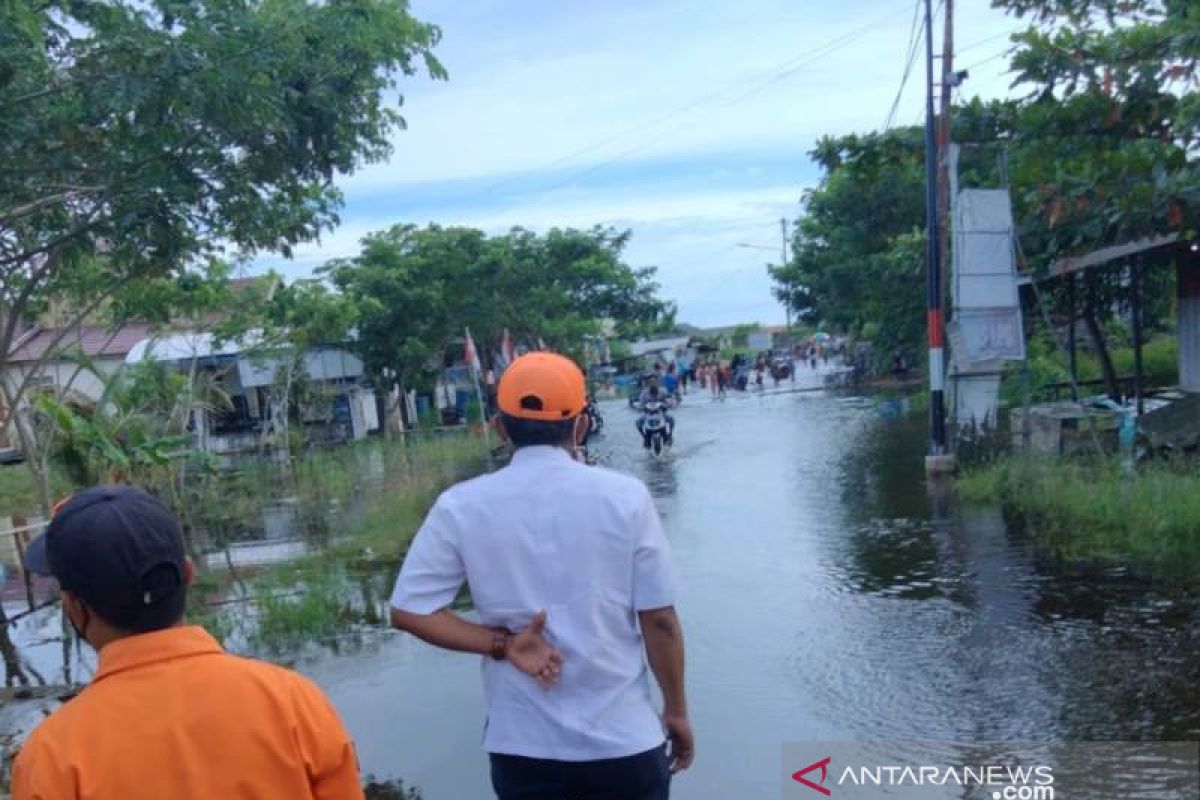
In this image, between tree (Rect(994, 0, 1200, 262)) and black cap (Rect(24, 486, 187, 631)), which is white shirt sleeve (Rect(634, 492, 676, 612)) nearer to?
black cap (Rect(24, 486, 187, 631))

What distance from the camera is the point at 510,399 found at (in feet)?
9.64

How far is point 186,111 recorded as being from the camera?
7406mm

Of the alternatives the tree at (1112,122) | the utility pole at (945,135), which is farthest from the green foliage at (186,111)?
the utility pole at (945,135)

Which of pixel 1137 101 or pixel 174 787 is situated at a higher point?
pixel 1137 101

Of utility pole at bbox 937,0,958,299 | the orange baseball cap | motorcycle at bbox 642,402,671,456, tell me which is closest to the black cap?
the orange baseball cap

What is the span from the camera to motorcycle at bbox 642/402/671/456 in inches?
779

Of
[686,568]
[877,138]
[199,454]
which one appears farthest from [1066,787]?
[199,454]

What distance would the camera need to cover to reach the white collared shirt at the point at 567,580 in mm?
2764

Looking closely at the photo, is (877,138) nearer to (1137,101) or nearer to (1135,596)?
(1137,101)

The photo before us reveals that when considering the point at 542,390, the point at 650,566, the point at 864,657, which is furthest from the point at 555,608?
→ the point at 864,657

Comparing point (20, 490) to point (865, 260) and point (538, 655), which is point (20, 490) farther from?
point (865, 260)

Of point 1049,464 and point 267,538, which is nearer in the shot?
point 1049,464

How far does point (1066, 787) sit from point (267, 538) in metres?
10.9

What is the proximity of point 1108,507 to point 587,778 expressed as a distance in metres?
7.91
